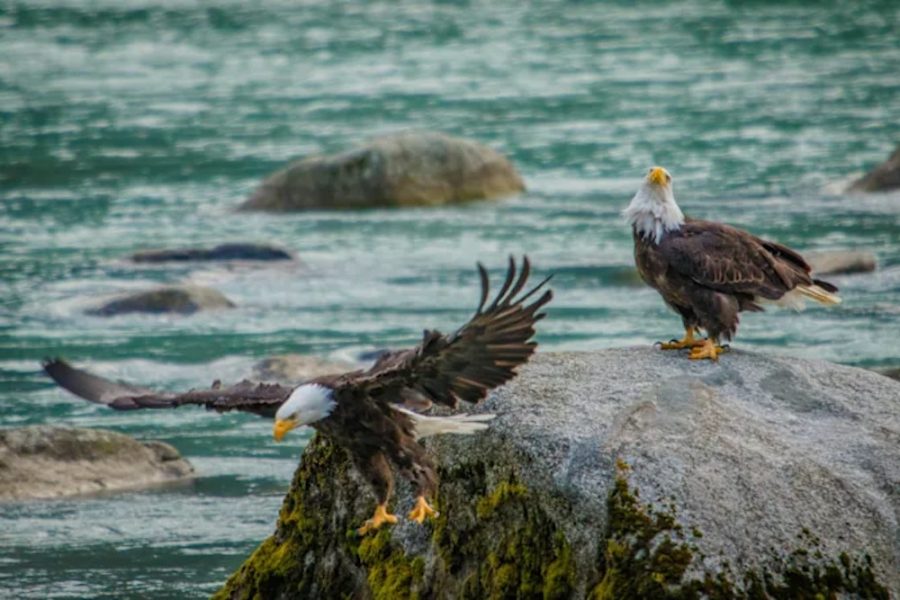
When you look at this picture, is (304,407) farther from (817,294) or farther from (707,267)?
(817,294)

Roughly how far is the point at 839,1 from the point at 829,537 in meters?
38.8

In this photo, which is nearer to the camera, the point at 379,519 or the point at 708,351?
the point at 379,519

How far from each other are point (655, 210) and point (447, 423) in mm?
1977

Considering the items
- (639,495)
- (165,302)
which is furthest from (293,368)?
(639,495)

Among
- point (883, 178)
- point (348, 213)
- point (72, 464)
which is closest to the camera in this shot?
point (72, 464)

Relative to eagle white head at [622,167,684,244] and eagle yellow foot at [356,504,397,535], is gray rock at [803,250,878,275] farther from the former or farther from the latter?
eagle yellow foot at [356,504,397,535]

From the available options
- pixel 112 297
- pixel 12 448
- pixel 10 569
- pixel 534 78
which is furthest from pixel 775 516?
pixel 534 78

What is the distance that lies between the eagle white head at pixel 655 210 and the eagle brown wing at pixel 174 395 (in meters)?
1.86

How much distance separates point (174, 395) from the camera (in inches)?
286

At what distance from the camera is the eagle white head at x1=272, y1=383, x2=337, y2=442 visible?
6715mm

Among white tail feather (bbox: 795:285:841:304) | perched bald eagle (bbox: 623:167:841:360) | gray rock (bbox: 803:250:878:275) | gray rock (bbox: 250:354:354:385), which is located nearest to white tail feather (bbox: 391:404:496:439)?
perched bald eagle (bbox: 623:167:841:360)

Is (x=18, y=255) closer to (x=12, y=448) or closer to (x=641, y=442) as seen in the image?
(x=12, y=448)

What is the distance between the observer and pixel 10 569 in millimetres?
9742

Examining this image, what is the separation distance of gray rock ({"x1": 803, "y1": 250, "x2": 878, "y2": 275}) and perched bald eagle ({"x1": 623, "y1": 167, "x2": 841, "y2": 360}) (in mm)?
8382
